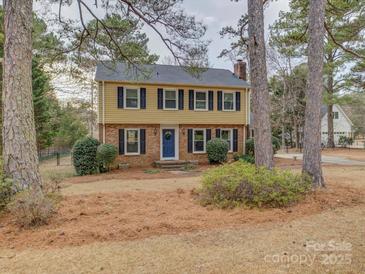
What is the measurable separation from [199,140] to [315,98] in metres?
10.3

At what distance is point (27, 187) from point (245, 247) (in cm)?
425

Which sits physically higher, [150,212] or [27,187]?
[27,187]

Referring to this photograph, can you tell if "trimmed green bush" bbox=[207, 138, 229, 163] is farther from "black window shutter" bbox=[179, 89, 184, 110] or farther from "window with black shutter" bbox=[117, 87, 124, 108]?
"window with black shutter" bbox=[117, 87, 124, 108]

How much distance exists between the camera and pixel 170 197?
755cm

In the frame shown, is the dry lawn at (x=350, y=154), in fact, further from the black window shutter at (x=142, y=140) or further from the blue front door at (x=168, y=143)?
the black window shutter at (x=142, y=140)

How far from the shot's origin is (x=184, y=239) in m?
4.50

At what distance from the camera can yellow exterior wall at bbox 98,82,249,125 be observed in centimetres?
1558

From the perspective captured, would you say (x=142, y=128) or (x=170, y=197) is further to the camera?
(x=142, y=128)

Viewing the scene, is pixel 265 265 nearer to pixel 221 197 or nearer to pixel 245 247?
pixel 245 247

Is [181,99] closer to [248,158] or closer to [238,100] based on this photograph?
[238,100]

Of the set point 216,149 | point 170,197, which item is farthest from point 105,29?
point 216,149

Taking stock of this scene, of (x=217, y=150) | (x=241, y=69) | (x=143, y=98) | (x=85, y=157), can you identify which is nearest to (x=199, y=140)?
(x=217, y=150)

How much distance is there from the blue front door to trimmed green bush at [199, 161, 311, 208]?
10073mm

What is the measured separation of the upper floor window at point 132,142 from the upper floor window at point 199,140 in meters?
3.42
